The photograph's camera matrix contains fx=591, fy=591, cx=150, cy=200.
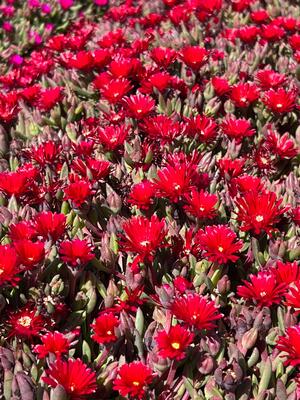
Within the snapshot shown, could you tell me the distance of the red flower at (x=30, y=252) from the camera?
5.61ft

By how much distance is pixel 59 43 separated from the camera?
3.36 m

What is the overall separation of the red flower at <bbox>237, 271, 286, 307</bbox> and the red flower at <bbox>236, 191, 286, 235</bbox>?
19 centimetres

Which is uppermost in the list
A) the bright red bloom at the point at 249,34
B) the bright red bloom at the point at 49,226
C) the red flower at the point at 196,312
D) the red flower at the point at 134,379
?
the bright red bloom at the point at 49,226

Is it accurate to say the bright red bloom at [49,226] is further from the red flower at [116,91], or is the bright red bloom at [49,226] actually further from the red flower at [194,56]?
the red flower at [194,56]

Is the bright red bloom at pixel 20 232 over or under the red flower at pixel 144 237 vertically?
over

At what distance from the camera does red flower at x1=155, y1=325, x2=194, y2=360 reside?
152cm

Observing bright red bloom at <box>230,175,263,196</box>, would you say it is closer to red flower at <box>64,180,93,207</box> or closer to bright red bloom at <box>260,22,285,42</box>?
red flower at <box>64,180,93,207</box>

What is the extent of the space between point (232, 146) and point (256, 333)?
3.34 feet

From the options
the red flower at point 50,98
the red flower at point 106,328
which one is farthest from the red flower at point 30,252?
the red flower at point 50,98

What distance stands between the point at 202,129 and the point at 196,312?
104cm

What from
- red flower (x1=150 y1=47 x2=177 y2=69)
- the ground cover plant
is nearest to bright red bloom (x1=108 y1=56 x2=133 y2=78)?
the ground cover plant

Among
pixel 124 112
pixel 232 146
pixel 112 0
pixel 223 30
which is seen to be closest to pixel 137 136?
pixel 124 112

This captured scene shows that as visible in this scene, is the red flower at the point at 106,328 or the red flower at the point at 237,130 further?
the red flower at the point at 237,130

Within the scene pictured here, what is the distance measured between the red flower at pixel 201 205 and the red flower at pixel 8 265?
57 centimetres
